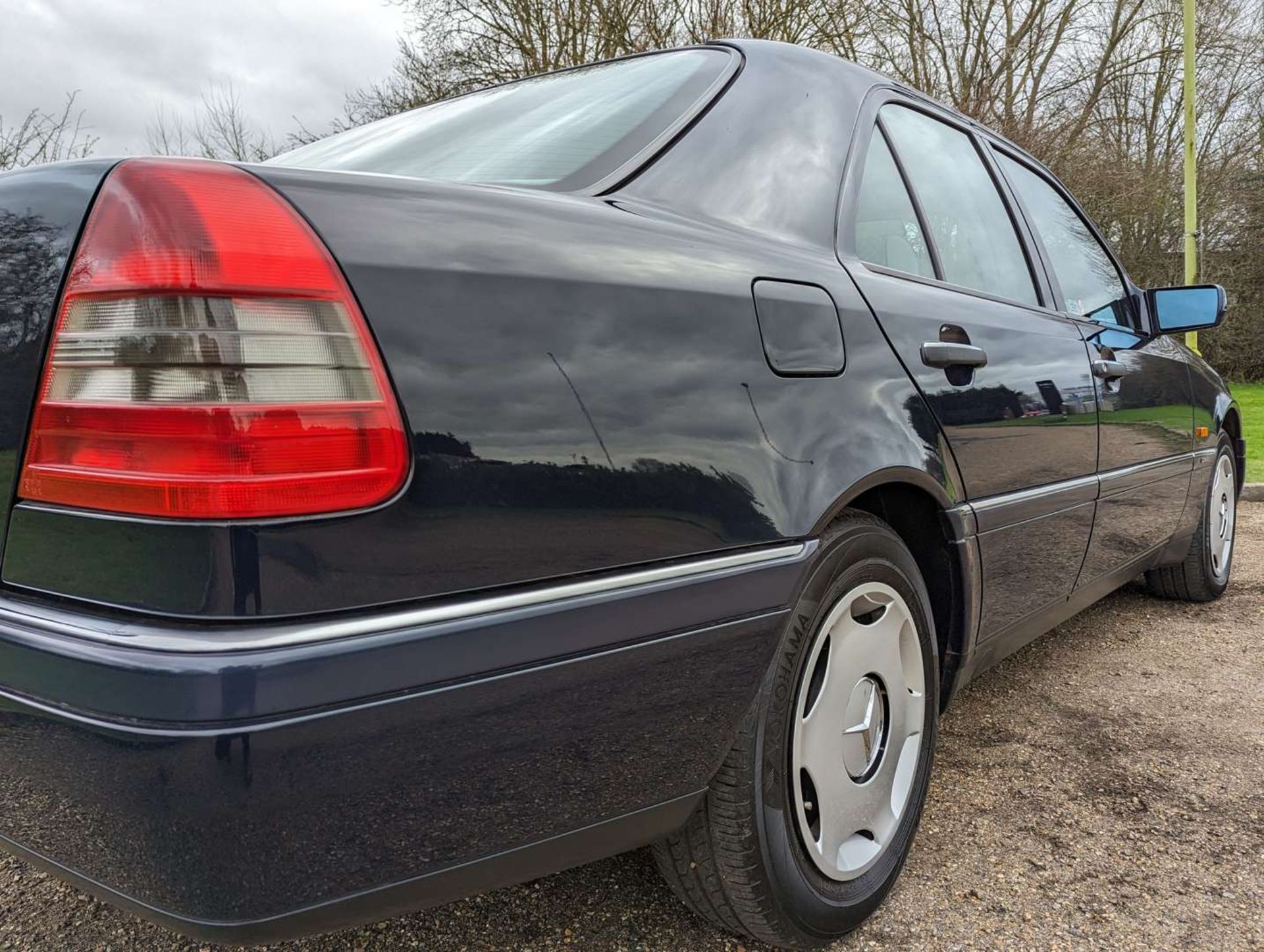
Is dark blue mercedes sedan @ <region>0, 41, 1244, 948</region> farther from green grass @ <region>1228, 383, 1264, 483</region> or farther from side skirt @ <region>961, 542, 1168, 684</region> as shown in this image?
green grass @ <region>1228, 383, 1264, 483</region>

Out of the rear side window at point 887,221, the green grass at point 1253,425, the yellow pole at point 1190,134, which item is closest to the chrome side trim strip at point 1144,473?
the rear side window at point 887,221

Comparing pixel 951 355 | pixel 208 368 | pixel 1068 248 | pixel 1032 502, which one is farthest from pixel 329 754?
pixel 1068 248

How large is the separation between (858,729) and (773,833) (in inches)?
11.8

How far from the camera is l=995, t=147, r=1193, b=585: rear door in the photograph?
2658 millimetres

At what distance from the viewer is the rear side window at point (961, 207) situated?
2.15m

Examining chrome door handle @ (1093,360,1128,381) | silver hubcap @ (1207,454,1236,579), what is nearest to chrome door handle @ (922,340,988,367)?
chrome door handle @ (1093,360,1128,381)

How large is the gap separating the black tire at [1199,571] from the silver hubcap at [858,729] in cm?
255

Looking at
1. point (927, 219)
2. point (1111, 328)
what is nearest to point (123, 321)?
point (927, 219)

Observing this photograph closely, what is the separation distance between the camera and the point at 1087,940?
1630mm

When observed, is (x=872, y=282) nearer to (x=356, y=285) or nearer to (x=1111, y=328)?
(x=356, y=285)

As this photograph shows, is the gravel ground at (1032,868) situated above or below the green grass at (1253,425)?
below

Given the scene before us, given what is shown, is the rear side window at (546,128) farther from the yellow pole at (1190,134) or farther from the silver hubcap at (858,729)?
the yellow pole at (1190,134)

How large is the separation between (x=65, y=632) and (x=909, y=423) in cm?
133

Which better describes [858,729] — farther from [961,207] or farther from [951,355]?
[961,207]
